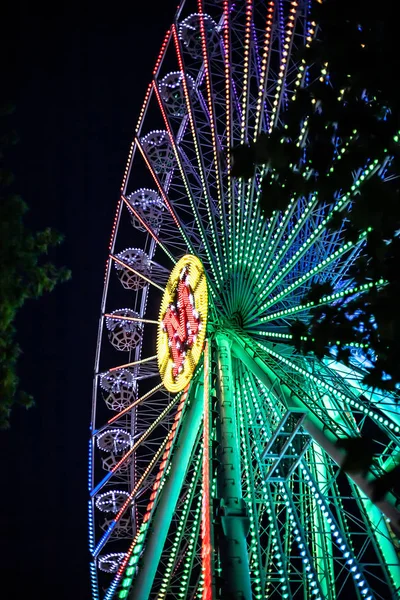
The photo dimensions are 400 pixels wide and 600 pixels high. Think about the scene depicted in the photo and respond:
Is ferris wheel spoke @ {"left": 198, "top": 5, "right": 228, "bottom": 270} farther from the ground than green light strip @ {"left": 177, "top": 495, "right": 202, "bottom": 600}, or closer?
farther from the ground

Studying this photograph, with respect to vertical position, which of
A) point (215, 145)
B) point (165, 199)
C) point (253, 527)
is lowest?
point (253, 527)

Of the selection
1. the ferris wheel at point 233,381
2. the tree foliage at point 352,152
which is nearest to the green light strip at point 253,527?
the ferris wheel at point 233,381

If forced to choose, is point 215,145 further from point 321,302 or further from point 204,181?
point 321,302

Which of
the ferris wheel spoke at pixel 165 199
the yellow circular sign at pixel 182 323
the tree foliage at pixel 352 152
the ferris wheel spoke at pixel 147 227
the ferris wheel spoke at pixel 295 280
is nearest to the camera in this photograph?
the tree foliage at pixel 352 152

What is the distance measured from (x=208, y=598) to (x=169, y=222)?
9955 millimetres

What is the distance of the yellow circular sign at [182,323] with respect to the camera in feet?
43.1

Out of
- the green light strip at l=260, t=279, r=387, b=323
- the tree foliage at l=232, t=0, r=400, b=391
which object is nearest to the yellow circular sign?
the green light strip at l=260, t=279, r=387, b=323

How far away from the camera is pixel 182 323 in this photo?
46.5ft

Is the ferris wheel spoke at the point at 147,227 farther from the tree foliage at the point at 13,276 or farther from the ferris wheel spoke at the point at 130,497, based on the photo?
the tree foliage at the point at 13,276

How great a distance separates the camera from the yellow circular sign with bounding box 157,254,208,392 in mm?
13133

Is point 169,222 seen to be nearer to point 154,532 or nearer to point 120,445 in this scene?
point 120,445

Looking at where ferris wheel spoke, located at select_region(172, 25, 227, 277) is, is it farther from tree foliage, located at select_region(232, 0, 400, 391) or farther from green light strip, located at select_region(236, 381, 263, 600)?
tree foliage, located at select_region(232, 0, 400, 391)

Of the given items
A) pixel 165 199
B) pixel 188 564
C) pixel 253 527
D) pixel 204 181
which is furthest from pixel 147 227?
pixel 253 527

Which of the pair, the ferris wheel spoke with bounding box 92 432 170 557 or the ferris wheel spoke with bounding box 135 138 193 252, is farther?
the ferris wheel spoke with bounding box 135 138 193 252
